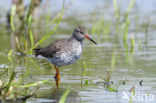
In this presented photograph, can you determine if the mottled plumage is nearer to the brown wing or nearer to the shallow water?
the brown wing

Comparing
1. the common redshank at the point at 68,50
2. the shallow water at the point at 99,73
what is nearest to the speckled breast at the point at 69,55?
the common redshank at the point at 68,50

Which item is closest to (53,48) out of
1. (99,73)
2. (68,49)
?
(68,49)

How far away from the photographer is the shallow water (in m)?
5.56

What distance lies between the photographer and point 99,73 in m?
7.16

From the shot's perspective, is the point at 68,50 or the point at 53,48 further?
the point at 53,48

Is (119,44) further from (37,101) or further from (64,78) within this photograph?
(37,101)

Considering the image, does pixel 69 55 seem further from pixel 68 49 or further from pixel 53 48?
pixel 53 48

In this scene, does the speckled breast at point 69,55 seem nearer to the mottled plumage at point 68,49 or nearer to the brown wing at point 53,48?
the mottled plumage at point 68,49

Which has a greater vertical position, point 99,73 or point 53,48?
point 53,48

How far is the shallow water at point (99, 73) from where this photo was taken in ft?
18.2

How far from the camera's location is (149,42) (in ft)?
32.9

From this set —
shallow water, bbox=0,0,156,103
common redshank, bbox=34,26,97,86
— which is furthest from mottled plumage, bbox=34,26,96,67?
shallow water, bbox=0,0,156,103

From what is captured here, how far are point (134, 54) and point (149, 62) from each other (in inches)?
35.2

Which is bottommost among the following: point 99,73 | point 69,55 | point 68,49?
point 99,73
